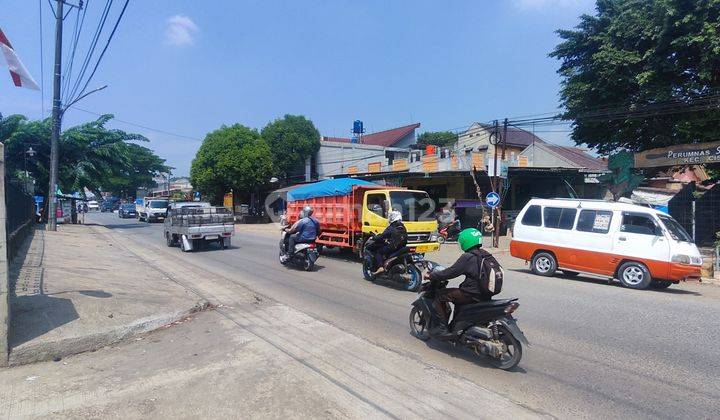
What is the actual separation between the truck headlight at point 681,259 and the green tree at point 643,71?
1019cm

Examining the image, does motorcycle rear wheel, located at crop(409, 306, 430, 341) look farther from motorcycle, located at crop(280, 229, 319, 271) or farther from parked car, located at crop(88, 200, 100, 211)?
parked car, located at crop(88, 200, 100, 211)

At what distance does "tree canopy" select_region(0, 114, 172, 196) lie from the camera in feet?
88.7

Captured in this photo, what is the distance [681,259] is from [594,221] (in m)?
1.89

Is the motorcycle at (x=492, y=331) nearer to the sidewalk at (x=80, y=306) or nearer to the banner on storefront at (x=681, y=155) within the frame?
the sidewalk at (x=80, y=306)

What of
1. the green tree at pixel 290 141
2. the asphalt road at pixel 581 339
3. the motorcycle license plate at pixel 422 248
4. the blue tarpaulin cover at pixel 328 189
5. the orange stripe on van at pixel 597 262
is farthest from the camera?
the green tree at pixel 290 141

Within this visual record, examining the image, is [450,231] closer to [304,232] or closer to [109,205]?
[304,232]

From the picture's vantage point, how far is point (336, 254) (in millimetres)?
15906

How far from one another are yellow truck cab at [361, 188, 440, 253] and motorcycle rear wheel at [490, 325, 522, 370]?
22.9 feet

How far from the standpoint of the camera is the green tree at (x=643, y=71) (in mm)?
16969

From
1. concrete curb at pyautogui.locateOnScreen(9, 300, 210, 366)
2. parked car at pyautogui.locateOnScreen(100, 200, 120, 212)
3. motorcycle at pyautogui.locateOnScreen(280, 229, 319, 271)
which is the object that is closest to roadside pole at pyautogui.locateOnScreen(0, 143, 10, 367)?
concrete curb at pyautogui.locateOnScreen(9, 300, 210, 366)

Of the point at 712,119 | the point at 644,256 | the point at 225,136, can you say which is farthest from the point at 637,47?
the point at 225,136

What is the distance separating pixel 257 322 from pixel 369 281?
157 inches

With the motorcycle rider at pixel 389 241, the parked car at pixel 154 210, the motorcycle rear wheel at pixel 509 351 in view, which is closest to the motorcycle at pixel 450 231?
the motorcycle rider at pixel 389 241

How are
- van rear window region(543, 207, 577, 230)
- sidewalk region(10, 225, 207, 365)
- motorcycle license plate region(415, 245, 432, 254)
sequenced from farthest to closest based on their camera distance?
motorcycle license plate region(415, 245, 432, 254)
van rear window region(543, 207, 577, 230)
sidewalk region(10, 225, 207, 365)
